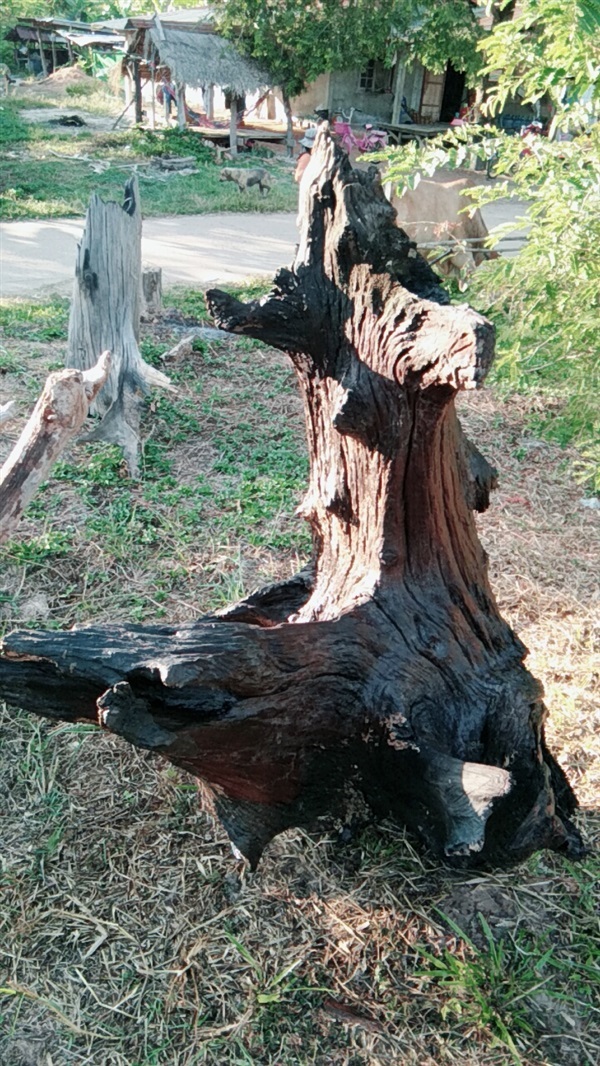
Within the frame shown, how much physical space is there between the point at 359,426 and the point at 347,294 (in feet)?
1.04

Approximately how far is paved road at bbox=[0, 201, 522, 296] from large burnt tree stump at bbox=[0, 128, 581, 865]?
7.07 metres

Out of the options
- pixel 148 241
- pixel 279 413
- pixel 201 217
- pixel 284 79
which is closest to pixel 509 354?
pixel 279 413

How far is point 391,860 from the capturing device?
213cm

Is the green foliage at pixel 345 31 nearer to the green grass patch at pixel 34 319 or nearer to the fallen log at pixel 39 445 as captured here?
the green grass patch at pixel 34 319

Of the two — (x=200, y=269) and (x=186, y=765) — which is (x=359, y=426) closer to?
(x=186, y=765)

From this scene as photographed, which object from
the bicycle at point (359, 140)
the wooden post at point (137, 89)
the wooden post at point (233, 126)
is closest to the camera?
the bicycle at point (359, 140)

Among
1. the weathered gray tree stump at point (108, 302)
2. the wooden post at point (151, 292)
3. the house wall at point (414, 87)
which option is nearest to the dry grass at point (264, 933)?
the weathered gray tree stump at point (108, 302)

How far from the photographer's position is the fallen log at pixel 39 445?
116 inches

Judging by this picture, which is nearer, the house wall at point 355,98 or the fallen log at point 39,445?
the fallen log at point 39,445

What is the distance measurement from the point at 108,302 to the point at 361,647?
13.0ft

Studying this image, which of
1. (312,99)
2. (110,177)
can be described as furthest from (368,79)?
(110,177)

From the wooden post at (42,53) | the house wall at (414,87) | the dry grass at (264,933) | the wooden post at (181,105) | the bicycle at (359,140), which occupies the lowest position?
the dry grass at (264,933)

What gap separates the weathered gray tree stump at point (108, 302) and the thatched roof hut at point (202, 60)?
14.9 m

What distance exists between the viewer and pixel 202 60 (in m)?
17.9
